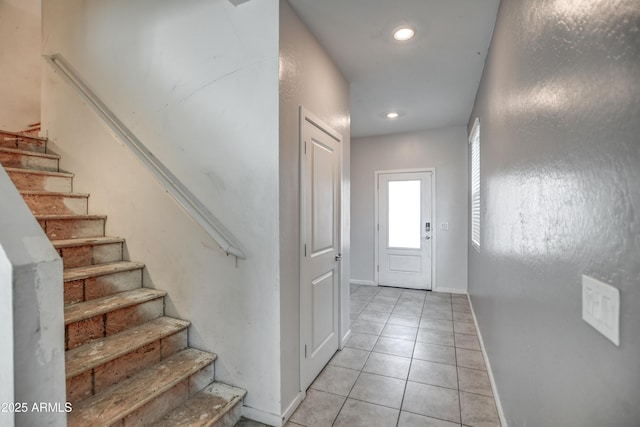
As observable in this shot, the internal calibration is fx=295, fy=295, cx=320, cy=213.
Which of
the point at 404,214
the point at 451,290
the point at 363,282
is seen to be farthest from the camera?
the point at 363,282

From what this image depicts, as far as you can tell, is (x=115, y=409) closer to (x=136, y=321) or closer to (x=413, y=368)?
(x=136, y=321)

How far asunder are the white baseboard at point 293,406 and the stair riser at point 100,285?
140cm

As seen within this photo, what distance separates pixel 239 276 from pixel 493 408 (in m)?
1.90

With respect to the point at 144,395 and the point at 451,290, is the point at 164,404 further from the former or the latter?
the point at 451,290

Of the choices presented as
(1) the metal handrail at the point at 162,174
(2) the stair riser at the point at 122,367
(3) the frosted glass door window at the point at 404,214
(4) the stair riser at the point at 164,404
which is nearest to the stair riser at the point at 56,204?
(1) the metal handrail at the point at 162,174

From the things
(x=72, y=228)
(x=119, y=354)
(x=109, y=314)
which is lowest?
(x=119, y=354)

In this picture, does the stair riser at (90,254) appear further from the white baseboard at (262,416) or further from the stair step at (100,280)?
the white baseboard at (262,416)

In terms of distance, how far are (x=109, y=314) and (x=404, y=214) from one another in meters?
4.25

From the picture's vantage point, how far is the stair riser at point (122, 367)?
4.81 feet

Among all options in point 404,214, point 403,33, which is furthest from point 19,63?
point 404,214

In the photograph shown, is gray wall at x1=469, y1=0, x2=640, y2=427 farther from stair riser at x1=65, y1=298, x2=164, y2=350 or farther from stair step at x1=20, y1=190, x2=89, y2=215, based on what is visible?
stair step at x1=20, y1=190, x2=89, y2=215

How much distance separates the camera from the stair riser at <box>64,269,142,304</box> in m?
1.83

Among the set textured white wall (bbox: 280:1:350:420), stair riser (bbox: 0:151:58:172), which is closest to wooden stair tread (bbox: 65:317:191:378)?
textured white wall (bbox: 280:1:350:420)

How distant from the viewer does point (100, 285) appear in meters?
1.99
